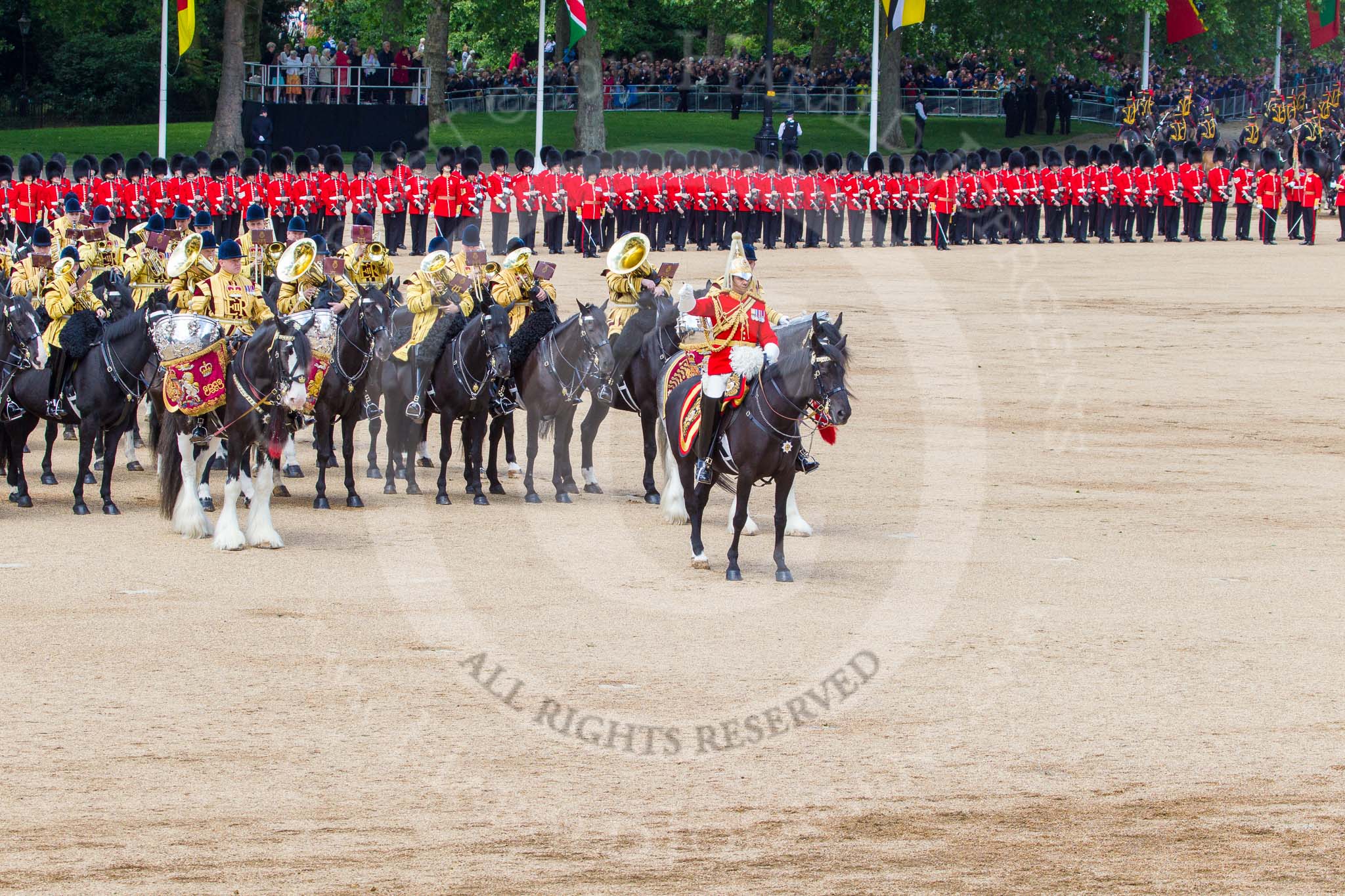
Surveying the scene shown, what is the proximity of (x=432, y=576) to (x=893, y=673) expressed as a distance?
3.16 meters

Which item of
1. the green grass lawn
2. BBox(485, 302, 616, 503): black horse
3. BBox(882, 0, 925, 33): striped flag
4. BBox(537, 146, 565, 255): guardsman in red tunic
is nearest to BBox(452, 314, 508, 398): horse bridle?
BBox(485, 302, 616, 503): black horse

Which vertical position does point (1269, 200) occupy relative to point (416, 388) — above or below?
above

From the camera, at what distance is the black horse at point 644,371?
13797 millimetres

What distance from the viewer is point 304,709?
8188mm

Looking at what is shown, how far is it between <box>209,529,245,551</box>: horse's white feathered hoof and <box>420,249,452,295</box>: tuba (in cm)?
308

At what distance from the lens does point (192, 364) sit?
1182cm

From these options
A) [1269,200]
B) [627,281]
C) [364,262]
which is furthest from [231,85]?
[627,281]

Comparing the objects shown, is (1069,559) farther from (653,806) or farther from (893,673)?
(653,806)

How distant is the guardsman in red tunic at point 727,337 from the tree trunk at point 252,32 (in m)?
36.1

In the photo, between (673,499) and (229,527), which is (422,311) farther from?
(229,527)

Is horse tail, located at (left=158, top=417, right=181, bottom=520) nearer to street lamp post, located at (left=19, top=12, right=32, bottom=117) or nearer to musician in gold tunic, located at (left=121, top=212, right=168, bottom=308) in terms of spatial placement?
musician in gold tunic, located at (left=121, top=212, right=168, bottom=308)

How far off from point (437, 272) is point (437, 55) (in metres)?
31.8

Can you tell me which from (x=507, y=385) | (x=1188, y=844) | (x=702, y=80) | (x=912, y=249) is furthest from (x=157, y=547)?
(x=702, y=80)

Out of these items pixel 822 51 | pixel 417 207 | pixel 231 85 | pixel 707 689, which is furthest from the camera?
pixel 822 51
